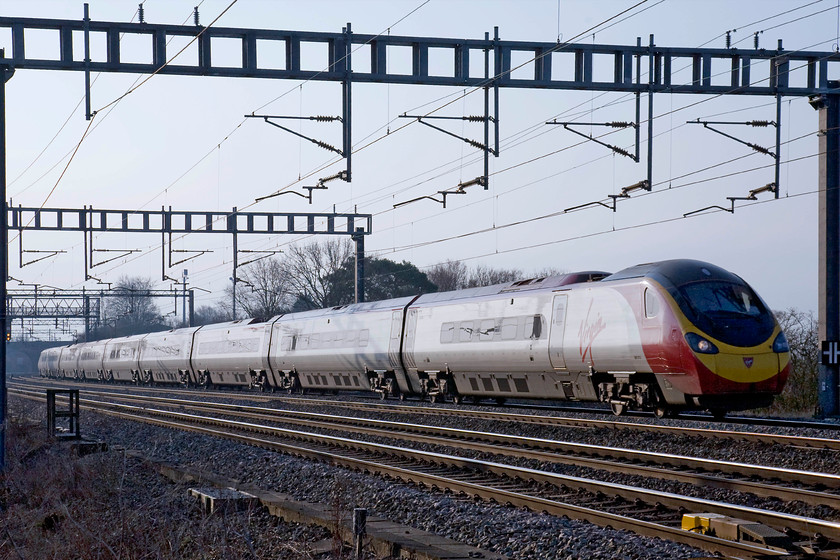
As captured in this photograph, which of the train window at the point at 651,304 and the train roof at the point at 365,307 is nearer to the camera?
the train window at the point at 651,304

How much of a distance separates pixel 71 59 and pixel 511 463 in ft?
33.3

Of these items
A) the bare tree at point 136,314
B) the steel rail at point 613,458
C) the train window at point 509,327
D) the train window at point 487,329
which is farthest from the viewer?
the bare tree at point 136,314

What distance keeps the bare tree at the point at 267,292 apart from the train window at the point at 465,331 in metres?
47.5

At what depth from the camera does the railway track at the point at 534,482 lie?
28.0 ft

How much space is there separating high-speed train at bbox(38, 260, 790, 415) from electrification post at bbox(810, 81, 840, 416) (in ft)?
11.5

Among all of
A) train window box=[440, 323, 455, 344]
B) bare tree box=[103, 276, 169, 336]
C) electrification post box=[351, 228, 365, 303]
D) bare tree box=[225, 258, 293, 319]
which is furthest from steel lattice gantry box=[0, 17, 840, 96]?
bare tree box=[103, 276, 169, 336]

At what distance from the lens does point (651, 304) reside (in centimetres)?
1725

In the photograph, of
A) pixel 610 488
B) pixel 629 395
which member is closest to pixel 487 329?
pixel 629 395

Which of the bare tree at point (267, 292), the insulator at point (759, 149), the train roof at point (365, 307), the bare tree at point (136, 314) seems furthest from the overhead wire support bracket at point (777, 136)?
Result: the bare tree at point (136, 314)

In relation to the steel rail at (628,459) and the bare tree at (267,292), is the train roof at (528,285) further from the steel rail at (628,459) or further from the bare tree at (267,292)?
the bare tree at (267,292)

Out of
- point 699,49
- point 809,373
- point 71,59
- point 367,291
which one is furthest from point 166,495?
point 367,291

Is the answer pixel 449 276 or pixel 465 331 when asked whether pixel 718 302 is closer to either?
pixel 465 331

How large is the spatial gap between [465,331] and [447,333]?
99cm

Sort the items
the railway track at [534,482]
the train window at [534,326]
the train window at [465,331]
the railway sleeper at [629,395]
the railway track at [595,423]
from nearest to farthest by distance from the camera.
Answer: the railway track at [534,482]
the railway track at [595,423]
the railway sleeper at [629,395]
the train window at [534,326]
the train window at [465,331]
